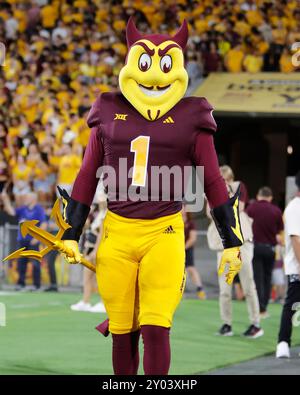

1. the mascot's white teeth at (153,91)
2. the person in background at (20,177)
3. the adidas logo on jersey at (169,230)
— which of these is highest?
the mascot's white teeth at (153,91)

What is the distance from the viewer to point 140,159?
7191 millimetres

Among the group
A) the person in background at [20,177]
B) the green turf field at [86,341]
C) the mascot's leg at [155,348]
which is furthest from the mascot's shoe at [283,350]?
the person in background at [20,177]

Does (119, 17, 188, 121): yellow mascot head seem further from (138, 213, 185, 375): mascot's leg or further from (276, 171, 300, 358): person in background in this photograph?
(276, 171, 300, 358): person in background

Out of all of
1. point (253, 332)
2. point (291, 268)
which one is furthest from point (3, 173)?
point (291, 268)

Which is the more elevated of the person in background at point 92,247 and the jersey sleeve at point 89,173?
the jersey sleeve at point 89,173

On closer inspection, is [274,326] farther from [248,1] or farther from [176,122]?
[248,1]

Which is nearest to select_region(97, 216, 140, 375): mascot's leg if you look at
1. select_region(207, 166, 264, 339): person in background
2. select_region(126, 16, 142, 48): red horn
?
select_region(126, 16, 142, 48): red horn

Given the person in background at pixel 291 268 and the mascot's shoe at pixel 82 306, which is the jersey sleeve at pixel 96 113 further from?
the mascot's shoe at pixel 82 306

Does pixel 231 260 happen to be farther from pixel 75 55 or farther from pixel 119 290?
pixel 75 55

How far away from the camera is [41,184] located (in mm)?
20281

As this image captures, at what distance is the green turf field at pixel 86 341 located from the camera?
10367mm

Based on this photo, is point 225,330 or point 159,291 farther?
point 225,330

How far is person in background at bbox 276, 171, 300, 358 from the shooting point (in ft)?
34.6

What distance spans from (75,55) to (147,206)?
19.2m
